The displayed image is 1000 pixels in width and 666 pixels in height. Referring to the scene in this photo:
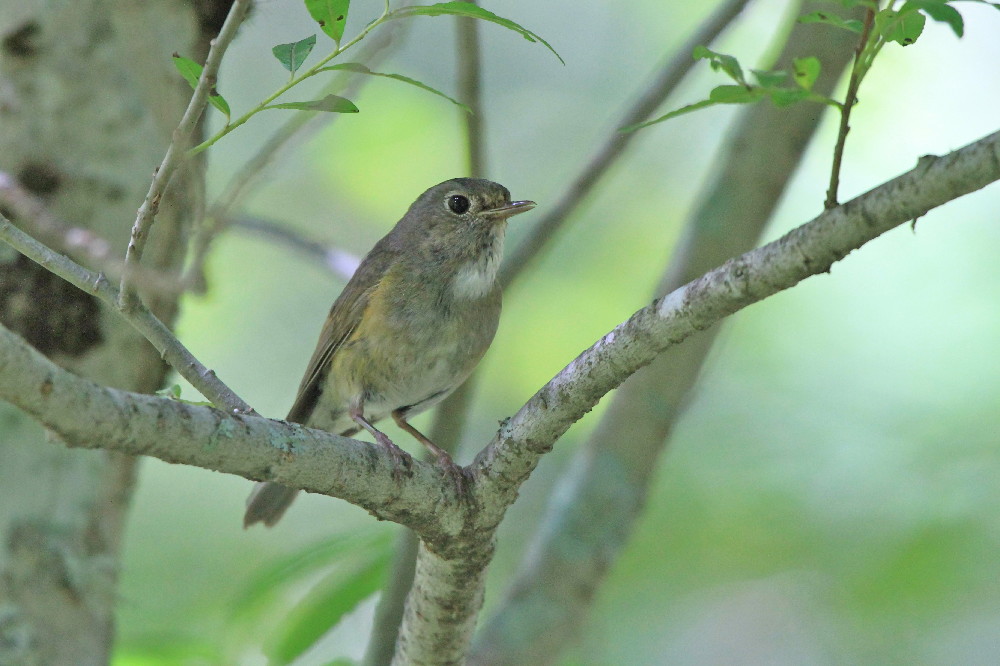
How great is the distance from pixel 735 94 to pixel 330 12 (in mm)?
828

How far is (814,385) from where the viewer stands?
279 inches

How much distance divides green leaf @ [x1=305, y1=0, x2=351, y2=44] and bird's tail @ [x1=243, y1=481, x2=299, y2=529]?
9.90 feet

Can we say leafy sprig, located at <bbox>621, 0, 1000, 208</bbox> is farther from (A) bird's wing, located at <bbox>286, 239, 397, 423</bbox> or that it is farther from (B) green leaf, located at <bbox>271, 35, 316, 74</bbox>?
(A) bird's wing, located at <bbox>286, 239, 397, 423</bbox>

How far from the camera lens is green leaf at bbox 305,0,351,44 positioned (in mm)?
2094

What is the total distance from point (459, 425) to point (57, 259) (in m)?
2.66

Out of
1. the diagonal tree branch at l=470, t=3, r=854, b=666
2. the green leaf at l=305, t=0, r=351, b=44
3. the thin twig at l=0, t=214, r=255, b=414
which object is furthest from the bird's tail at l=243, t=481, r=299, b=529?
the green leaf at l=305, t=0, r=351, b=44

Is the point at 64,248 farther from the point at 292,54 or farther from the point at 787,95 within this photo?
the point at 787,95

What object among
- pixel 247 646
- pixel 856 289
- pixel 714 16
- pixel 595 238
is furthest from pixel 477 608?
pixel 595 238

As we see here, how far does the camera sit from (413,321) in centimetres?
462

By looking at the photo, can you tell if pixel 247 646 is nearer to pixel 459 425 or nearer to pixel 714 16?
pixel 459 425

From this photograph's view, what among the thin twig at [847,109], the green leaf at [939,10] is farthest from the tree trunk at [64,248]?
the green leaf at [939,10]

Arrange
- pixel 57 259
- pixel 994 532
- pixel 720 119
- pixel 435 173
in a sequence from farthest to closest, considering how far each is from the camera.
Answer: pixel 720 119
pixel 435 173
pixel 994 532
pixel 57 259

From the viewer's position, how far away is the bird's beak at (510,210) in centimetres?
484

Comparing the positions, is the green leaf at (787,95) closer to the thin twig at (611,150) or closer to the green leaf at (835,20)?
the green leaf at (835,20)
